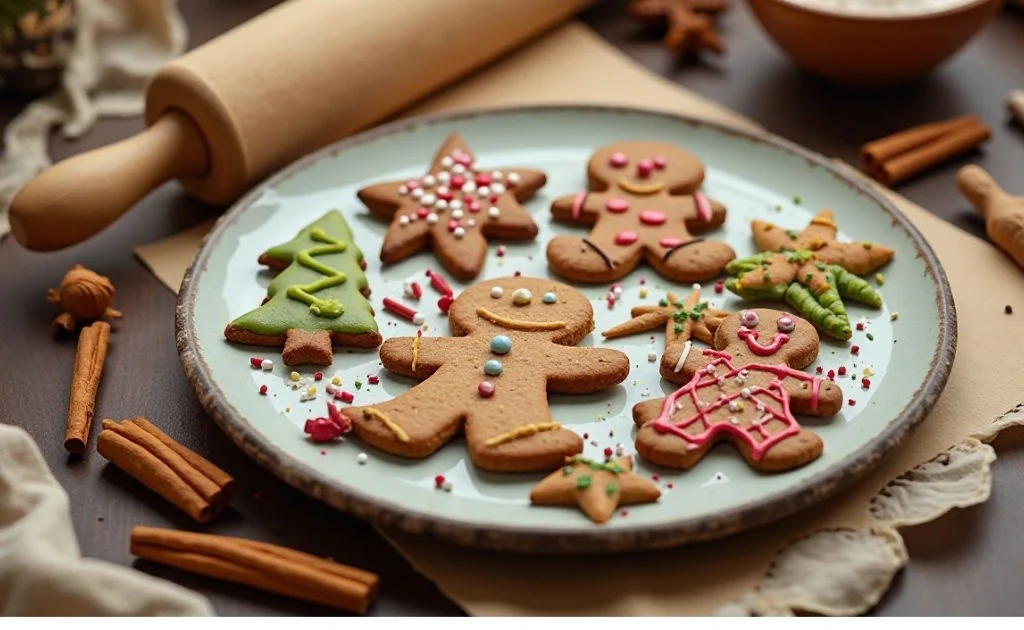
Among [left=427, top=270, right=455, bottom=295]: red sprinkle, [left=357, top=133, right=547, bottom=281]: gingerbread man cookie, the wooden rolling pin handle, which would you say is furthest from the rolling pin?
[left=427, top=270, right=455, bottom=295]: red sprinkle

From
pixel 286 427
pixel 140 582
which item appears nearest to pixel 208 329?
pixel 286 427

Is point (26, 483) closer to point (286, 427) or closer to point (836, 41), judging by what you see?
point (286, 427)

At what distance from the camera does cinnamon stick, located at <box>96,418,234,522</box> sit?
64.1 inches

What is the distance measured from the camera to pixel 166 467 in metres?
1.67

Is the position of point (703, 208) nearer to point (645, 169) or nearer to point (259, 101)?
point (645, 169)

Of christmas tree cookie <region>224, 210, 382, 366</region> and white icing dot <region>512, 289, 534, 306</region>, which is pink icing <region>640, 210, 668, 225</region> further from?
christmas tree cookie <region>224, 210, 382, 366</region>

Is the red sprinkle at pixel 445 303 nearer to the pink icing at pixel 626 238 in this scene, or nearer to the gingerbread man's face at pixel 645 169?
the pink icing at pixel 626 238

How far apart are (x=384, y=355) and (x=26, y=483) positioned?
1.72 ft

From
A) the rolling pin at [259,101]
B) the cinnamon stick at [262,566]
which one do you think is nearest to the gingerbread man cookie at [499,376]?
the cinnamon stick at [262,566]

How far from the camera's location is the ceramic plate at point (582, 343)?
1533mm

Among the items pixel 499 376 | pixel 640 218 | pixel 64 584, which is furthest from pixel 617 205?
pixel 64 584

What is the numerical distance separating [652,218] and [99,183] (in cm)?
95

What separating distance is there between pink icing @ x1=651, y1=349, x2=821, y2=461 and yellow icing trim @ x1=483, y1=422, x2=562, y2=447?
0.47 ft

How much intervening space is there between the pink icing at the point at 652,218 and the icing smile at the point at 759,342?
0.34m
